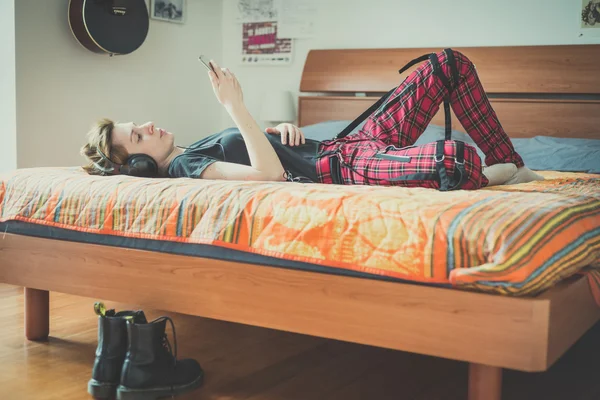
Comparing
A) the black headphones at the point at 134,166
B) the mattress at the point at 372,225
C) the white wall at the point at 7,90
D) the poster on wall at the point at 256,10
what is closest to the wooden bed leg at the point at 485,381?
the mattress at the point at 372,225

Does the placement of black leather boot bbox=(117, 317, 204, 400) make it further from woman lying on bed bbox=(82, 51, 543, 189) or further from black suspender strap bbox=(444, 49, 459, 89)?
black suspender strap bbox=(444, 49, 459, 89)

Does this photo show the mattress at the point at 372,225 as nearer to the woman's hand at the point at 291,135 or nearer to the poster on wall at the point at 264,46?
the woman's hand at the point at 291,135

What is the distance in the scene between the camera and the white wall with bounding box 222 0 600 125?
3.56 metres

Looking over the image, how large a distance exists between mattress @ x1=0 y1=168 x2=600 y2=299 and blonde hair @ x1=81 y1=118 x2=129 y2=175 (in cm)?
22

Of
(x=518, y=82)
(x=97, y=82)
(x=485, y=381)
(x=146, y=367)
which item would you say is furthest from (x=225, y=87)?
(x=518, y=82)

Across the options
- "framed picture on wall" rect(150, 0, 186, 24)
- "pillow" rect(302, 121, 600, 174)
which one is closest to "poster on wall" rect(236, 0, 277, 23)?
"framed picture on wall" rect(150, 0, 186, 24)

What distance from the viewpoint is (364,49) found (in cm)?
397

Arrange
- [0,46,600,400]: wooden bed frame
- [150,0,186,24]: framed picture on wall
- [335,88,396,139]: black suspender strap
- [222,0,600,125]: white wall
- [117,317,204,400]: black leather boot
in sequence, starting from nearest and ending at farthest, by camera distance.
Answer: [0,46,600,400]: wooden bed frame, [117,317,204,400]: black leather boot, [335,88,396,139]: black suspender strap, [222,0,600,125]: white wall, [150,0,186,24]: framed picture on wall

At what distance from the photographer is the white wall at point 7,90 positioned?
3.22 meters

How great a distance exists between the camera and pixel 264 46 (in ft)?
14.4

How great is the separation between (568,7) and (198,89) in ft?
7.42

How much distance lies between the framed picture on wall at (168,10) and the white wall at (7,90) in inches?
37.5

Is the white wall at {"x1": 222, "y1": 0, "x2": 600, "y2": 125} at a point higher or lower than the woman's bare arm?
higher

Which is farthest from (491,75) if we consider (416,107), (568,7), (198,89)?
(198,89)
